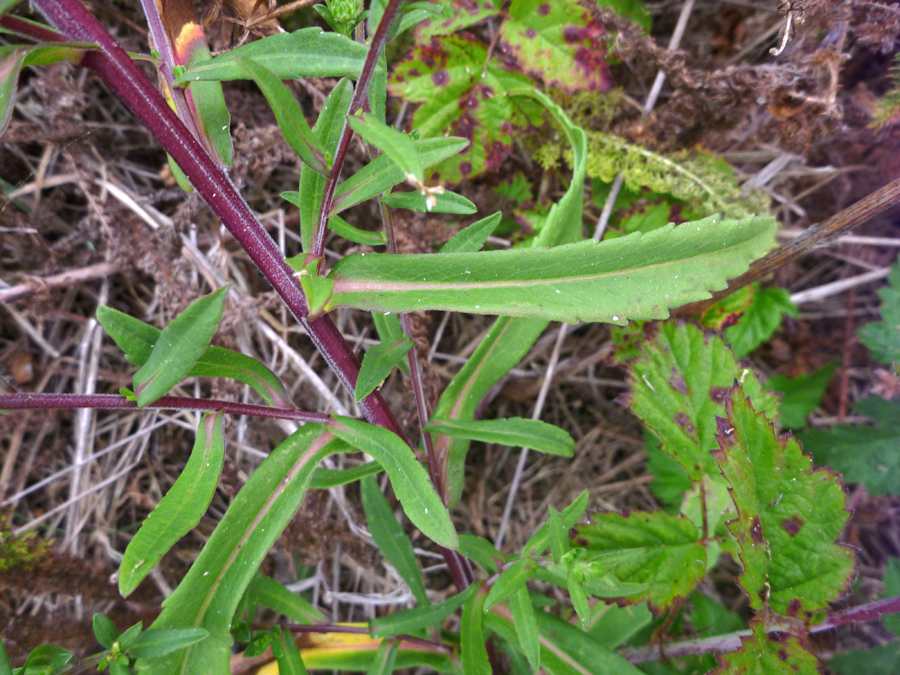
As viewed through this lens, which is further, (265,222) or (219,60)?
(265,222)

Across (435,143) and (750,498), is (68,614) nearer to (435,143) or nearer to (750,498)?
(435,143)

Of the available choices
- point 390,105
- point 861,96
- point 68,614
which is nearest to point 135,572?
point 68,614

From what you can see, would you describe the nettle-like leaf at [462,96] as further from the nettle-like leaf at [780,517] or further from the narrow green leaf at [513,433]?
the nettle-like leaf at [780,517]

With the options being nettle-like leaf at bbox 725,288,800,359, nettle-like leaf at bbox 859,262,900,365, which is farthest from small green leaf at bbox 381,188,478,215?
nettle-like leaf at bbox 859,262,900,365

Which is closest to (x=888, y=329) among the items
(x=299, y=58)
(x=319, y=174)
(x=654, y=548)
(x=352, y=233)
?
(x=654, y=548)

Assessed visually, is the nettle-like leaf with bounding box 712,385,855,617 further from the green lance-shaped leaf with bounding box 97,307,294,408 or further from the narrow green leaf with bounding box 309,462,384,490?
the green lance-shaped leaf with bounding box 97,307,294,408

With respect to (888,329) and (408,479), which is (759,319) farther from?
(408,479)

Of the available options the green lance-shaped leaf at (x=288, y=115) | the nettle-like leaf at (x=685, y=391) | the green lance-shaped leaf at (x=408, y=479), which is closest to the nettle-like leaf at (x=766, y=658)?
the nettle-like leaf at (x=685, y=391)
